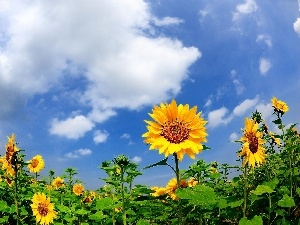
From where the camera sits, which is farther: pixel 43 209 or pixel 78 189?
pixel 78 189

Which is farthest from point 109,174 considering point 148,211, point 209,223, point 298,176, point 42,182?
point 42,182

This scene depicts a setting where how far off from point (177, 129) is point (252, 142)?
3.74 feet

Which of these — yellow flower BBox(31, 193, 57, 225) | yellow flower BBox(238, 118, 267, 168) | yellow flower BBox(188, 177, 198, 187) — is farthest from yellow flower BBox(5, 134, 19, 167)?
yellow flower BBox(238, 118, 267, 168)

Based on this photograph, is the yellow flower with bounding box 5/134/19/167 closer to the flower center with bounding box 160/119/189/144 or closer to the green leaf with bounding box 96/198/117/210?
the green leaf with bounding box 96/198/117/210

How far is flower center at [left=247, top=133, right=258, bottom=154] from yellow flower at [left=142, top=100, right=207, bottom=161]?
38.5 inches

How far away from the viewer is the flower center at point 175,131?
3676mm

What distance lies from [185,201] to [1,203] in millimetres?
4904

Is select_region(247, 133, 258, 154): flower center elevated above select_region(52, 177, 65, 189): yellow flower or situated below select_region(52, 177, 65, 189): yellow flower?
below

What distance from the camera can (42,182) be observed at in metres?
10.5

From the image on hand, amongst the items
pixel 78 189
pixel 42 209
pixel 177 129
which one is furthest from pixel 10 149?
pixel 177 129

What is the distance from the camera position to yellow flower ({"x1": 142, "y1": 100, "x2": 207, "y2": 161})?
11.9 ft

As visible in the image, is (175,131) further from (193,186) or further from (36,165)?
(36,165)

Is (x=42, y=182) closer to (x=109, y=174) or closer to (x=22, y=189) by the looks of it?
(x=22, y=189)

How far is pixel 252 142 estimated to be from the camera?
4535 millimetres
